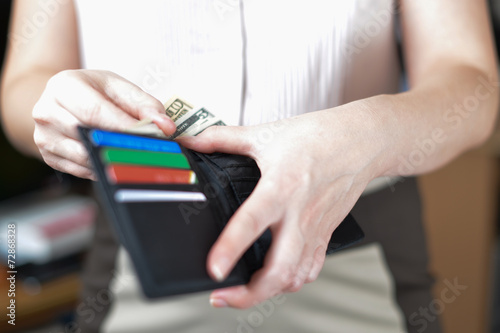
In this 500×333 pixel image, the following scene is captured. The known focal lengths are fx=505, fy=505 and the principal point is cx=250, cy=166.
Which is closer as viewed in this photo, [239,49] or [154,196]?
[154,196]

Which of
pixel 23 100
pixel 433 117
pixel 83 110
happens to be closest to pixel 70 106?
pixel 83 110

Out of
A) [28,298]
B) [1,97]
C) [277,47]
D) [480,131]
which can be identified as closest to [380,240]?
[480,131]

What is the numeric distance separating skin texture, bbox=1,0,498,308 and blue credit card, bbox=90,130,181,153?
0.04 ft

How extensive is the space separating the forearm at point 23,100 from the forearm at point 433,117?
0.83 ft

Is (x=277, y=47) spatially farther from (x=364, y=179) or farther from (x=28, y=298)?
(x=28, y=298)

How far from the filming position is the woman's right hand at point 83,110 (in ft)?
1.04

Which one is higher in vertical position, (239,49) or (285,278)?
(239,49)

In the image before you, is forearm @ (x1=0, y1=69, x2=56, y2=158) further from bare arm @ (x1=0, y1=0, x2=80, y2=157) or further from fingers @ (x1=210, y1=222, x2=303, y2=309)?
fingers @ (x1=210, y1=222, x2=303, y2=309)

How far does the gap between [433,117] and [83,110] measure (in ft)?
Result: 0.88

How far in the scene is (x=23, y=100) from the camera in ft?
1.36

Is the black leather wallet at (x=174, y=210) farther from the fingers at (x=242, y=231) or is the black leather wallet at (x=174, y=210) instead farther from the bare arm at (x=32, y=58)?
the bare arm at (x=32, y=58)

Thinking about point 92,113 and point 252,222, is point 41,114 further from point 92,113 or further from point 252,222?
point 252,222

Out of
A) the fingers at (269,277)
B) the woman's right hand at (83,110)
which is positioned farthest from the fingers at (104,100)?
the fingers at (269,277)

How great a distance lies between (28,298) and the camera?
3.91ft
